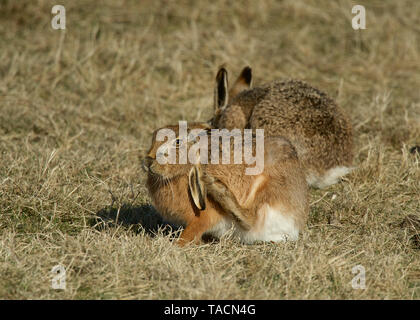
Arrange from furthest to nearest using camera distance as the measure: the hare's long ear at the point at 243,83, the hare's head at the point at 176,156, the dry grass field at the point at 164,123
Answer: the hare's long ear at the point at 243,83 < the hare's head at the point at 176,156 < the dry grass field at the point at 164,123

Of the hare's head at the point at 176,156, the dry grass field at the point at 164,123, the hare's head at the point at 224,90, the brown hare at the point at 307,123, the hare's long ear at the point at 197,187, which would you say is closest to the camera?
the dry grass field at the point at 164,123

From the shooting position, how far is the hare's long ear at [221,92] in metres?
6.70

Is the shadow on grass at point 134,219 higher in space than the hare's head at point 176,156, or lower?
lower

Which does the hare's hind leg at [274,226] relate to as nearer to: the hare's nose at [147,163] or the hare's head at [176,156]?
the hare's head at [176,156]

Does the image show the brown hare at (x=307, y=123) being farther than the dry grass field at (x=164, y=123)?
Yes

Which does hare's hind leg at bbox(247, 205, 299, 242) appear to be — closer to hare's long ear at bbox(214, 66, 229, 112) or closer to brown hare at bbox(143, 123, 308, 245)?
brown hare at bbox(143, 123, 308, 245)

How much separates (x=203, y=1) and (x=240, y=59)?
1.78 m

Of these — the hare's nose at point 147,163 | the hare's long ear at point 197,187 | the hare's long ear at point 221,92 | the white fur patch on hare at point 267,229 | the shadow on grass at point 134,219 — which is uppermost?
the hare's long ear at point 221,92

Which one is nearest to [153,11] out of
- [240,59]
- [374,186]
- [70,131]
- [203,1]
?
[203,1]

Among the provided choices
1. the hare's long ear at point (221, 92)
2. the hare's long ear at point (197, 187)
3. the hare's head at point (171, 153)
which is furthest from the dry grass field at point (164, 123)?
the hare's long ear at point (221, 92)

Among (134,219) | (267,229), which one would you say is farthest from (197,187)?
(134,219)

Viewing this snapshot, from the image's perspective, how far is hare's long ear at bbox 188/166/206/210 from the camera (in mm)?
4131

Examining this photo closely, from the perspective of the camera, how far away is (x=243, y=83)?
712 cm

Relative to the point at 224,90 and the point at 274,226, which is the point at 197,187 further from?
the point at 224,90
